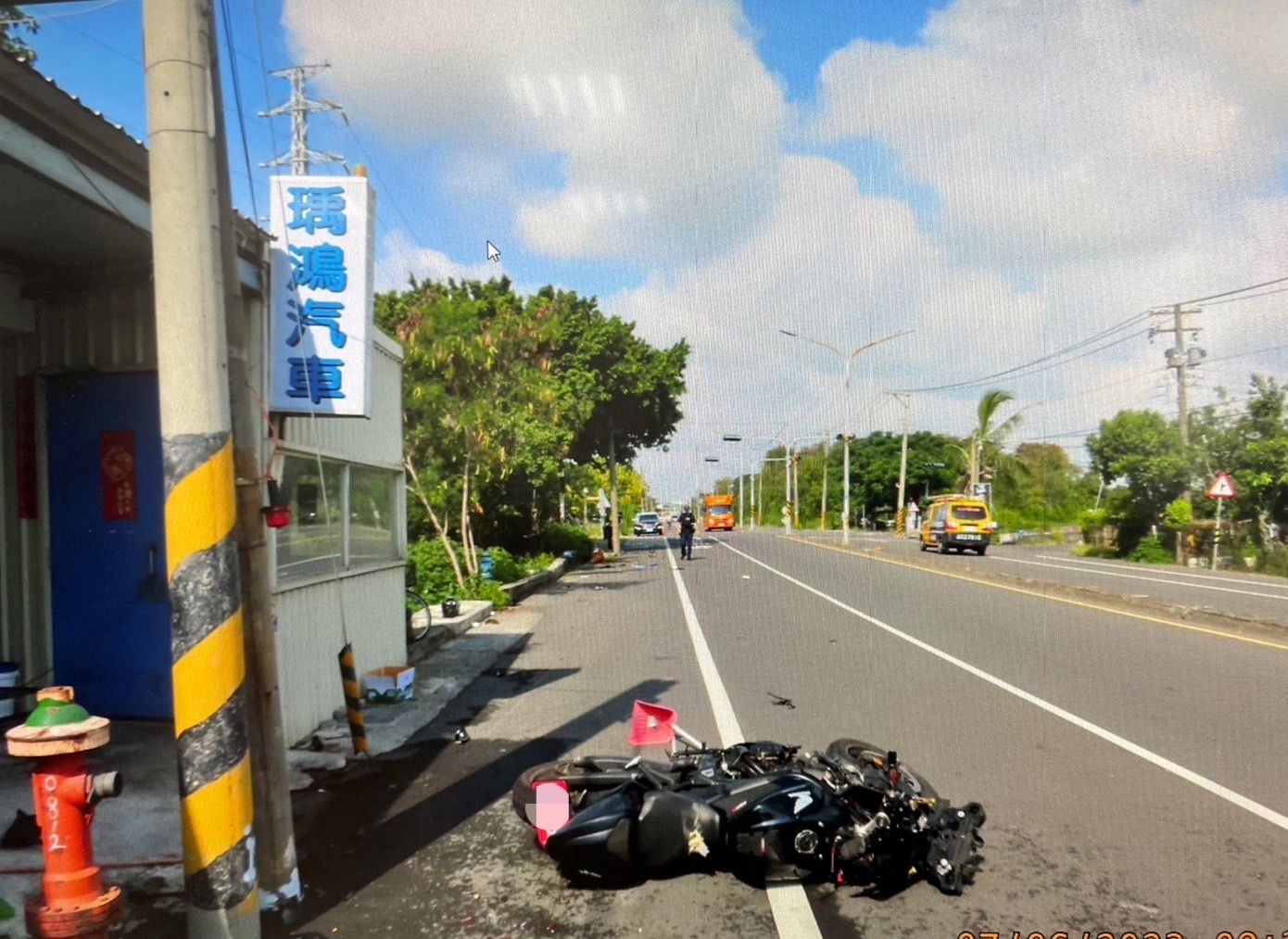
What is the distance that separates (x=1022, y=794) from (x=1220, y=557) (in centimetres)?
3061

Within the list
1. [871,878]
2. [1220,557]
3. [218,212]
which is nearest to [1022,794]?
[871,878]

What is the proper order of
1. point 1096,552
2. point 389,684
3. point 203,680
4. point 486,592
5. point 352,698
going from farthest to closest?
point 1096,552 < point 486,592 < point 389,684 < point 352,698 < point 203,680

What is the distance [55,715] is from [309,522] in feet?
15.5

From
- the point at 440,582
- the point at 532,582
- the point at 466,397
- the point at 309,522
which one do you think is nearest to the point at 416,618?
the point at 440,582

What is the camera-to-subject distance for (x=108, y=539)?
23.5 ft

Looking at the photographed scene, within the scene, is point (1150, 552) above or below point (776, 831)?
below

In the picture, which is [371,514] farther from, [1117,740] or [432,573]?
[432,573]

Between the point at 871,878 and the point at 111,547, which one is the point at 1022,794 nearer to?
the point at 871,878

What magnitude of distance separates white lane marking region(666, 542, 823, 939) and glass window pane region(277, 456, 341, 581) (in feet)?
11.9

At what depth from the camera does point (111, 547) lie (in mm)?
7168

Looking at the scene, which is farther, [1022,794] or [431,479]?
[431,479]

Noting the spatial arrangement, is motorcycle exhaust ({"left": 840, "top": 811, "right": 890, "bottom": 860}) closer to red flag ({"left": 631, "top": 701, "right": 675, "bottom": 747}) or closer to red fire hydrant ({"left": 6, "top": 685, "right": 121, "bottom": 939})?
red flag ({"left": 631, "top": 701, "right": 675, "bottom": 747})

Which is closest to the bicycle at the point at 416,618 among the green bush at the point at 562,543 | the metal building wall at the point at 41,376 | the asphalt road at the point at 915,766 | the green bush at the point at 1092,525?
the asphalt road at the point at 915,766

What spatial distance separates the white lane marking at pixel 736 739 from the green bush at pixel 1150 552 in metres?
24.6
